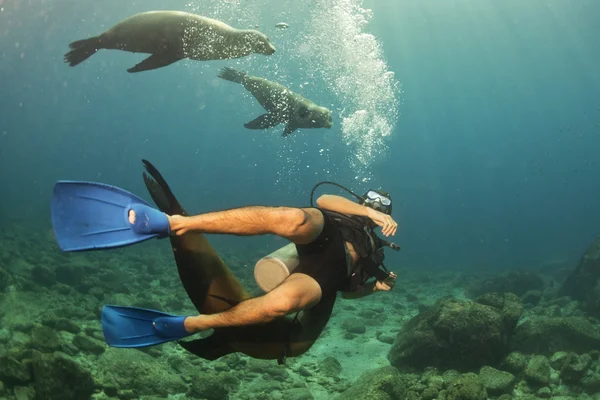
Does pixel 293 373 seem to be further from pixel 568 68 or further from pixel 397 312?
pixel 568 68

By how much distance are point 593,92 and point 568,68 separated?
22.7 m

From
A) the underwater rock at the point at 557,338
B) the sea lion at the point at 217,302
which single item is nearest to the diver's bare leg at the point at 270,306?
the sea lion at the point at 217,302

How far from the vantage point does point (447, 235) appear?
Result: 3804 inches

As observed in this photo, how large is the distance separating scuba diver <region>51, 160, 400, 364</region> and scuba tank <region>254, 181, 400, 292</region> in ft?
0.04

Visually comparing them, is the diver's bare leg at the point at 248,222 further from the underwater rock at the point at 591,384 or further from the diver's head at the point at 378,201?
the underwater rock at the point at 591,384

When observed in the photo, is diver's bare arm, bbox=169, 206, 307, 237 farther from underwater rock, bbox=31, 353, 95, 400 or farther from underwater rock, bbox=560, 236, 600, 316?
underwater rock, bbox=560, 236, 600, 316

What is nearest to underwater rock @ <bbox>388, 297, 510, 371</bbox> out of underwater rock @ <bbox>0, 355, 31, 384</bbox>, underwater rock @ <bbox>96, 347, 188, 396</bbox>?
underwater rock @ <bbox>96, 347, 188, 396</bbox>

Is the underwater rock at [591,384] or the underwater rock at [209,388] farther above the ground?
the underwater rock at [591,384]

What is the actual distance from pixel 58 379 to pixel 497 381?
7368mm

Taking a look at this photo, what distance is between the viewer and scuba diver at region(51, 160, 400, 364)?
2961 millimetres

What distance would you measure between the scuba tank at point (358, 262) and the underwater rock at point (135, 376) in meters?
4.38

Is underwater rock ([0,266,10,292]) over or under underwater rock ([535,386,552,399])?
under

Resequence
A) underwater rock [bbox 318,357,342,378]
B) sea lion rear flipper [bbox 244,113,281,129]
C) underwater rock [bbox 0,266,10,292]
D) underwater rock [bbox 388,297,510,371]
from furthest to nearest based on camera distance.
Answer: sea lion rear flipper [bbox 244,113,281,129]
underwater rock [bbox 0,266,10,292]
underwater rock [bbox 318,357,342,378]
underwater rock [bbox 388,297,510,371]

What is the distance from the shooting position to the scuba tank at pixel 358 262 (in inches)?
133
